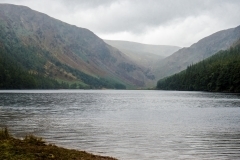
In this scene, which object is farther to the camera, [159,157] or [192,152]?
[192,152]

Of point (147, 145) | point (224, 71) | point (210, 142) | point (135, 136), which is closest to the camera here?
point (147, 145)

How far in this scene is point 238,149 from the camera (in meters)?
28.4

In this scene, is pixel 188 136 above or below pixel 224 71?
below

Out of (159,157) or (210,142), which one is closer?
(159,157)

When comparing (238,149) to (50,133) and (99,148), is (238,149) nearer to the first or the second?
(99,148)

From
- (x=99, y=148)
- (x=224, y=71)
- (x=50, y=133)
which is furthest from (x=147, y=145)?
(x=224, y=71)

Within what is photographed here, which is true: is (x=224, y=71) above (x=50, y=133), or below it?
above

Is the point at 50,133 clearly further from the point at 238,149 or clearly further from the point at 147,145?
the point at 238,149

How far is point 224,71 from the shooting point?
639 ft

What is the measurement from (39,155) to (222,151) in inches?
634

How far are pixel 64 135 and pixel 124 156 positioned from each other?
13099mm

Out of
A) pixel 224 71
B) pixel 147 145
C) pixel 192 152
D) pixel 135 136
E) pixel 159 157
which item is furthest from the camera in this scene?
pixel 224 71

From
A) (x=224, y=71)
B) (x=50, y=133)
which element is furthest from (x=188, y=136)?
(x=224, y=71)

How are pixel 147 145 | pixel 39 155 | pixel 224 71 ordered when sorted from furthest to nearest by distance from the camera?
pixel 224 71, pixel 147 145, pixel 39 155
